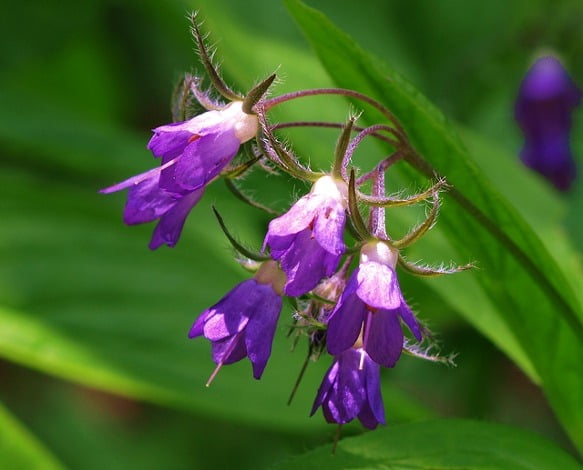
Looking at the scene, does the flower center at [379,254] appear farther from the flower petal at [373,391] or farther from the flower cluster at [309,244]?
the flower petal at [373,391]

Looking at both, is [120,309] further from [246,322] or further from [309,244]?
[309,244]

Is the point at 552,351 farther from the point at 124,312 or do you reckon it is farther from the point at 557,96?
the point at 557,96

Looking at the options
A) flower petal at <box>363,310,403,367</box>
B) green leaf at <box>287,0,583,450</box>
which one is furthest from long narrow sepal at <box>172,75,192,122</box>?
flower petal at <box>363,310,403,367</box>

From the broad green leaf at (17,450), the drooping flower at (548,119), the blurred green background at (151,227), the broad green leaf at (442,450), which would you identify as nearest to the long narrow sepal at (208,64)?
the broad green leaf at (442,450)

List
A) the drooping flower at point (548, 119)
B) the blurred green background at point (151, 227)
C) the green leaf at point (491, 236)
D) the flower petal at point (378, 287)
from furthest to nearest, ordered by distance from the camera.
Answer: the drooping flower at point (548, 119) → the blurred green background at point (151, 227) → the green leaf at point (491, 236) → the flower petal at point (378, 287)

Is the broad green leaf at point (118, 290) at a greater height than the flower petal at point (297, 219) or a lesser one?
lesser

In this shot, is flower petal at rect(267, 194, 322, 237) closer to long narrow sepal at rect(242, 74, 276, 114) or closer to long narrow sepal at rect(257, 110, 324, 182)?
long narrow sepal at rect(257, 110, 324, 182)

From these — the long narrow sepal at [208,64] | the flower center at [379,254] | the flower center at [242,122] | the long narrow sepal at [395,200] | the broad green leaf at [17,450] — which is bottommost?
the broad green leaf at [17,450]

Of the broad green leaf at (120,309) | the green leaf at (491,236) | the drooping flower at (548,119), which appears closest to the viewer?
the green leaf at (491,236)

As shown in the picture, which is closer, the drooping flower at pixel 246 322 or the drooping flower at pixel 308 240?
the drooping flower at pixel 308 240
